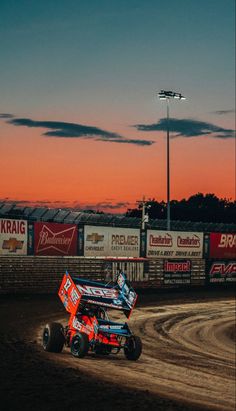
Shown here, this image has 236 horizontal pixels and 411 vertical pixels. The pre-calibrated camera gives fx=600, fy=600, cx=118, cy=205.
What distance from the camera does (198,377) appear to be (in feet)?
47.7

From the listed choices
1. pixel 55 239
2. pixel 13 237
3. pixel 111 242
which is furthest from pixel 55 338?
pixel 111 242

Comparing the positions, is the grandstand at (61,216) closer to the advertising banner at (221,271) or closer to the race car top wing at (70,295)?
the advertising banner at (221,271)

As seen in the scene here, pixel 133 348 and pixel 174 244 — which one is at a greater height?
pixel 174 244

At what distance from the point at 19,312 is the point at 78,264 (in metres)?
11.1

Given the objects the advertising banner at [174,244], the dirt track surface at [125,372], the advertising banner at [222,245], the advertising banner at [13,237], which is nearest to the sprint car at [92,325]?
the dirt track surface at [125,372]

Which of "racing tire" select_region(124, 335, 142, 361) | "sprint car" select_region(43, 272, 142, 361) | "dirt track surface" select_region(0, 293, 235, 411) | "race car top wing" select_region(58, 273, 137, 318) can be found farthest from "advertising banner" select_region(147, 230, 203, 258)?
"racing tire" select_region(124, 335, 142, 361)

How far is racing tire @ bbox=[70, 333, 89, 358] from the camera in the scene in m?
14.3

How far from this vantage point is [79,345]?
14461 millimetres

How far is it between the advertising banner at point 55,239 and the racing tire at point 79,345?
1792cm

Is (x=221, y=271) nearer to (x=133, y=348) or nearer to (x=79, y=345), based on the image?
(x=133, y=348)

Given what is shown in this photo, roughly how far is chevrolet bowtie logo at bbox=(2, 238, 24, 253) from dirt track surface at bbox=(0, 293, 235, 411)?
23.6 ft

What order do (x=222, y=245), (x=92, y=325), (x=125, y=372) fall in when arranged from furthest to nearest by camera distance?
(x=222, y=245)
(x=92, y=325)
(x=125, y=372)

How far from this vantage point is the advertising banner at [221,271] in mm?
42344

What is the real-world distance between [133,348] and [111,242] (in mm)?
20888
